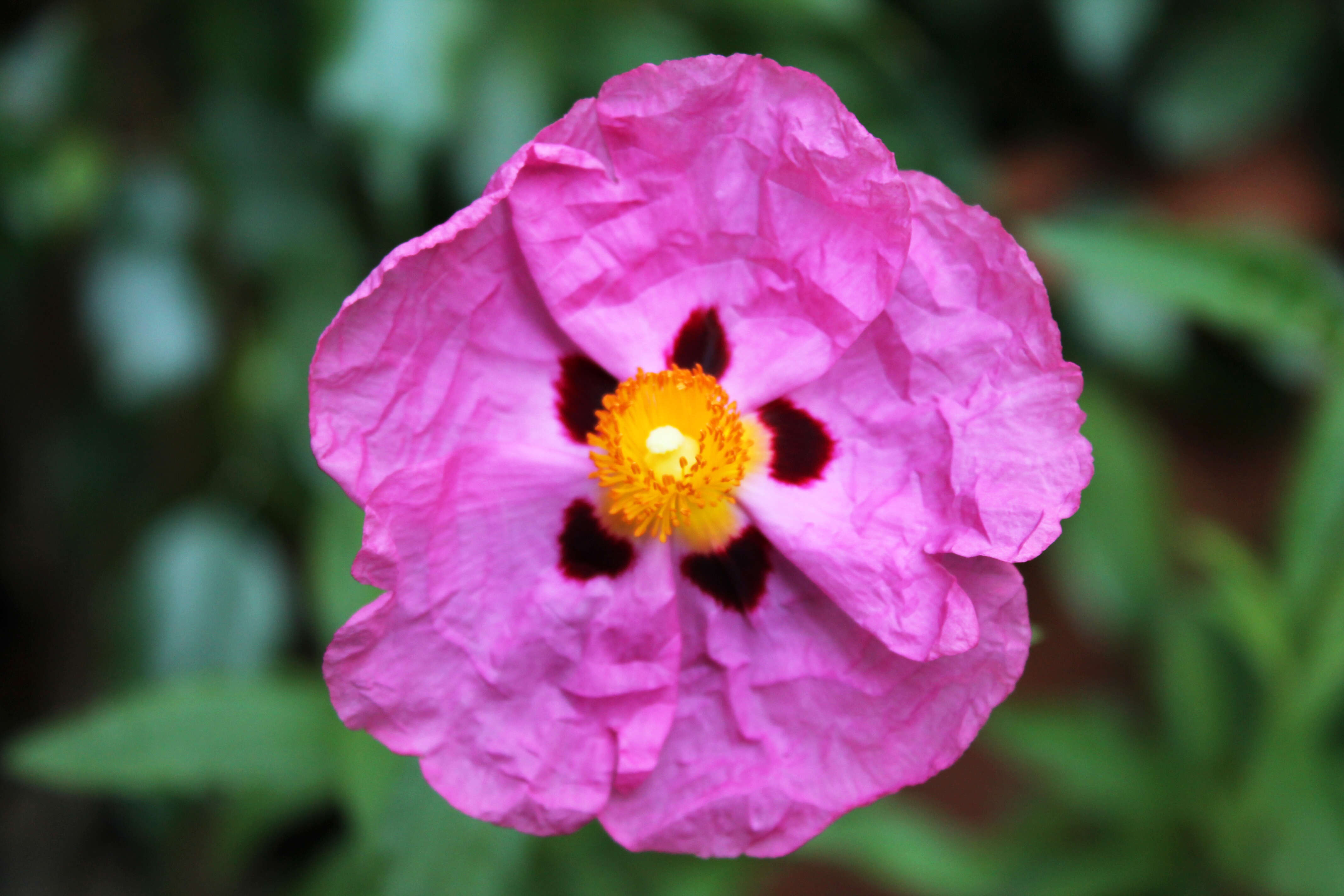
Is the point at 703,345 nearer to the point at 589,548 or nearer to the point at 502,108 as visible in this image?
the point at 589,548

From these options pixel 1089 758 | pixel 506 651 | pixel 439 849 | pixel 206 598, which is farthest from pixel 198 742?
pixel 1089 758

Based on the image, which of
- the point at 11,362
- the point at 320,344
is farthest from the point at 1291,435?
the point at 11,362

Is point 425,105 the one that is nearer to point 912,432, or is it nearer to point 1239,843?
point 912,432

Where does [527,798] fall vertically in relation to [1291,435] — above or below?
above

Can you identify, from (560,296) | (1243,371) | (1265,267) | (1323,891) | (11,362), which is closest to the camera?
(560,296)

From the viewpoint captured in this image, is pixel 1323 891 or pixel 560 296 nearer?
pixel 560 296

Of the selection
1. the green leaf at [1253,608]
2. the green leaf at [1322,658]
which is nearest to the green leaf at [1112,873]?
the green leaf at [1253,608]
